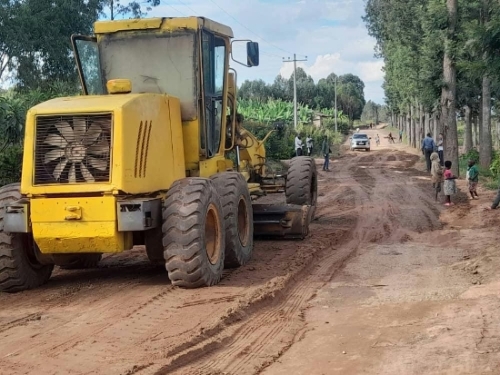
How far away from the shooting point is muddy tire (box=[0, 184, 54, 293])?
845cm

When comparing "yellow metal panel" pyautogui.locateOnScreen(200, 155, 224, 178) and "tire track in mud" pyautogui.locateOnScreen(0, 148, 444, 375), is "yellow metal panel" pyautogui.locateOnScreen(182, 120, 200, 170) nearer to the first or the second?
"yellow metal panel" pyautogui.locateOnScreen(200, 155, 224, 178)

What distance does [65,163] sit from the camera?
812 cm

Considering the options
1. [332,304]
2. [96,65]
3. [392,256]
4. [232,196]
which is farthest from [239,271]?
[96,65]

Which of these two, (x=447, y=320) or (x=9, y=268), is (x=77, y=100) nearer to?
(x=9, y=268)

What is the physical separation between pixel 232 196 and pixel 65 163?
2427 millimetres

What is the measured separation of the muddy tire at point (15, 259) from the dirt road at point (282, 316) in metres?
0.22

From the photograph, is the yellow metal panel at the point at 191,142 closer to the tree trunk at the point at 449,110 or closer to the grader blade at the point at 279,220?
the grader blade at the point at 279,220

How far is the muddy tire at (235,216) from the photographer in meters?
9.50

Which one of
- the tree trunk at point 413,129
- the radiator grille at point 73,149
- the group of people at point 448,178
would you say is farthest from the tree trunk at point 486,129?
the tree trunk at point 413,129

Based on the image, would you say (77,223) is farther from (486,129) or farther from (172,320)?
(486,129)

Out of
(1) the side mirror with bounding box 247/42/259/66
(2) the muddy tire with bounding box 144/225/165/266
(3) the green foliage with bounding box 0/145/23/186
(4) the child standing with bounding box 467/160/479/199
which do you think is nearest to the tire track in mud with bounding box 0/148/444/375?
(2) the muddy tire with bounding box 144/225/165/266

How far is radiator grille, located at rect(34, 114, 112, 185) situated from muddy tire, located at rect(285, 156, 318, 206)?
6.05m

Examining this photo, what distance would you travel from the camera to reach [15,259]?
27.8ft

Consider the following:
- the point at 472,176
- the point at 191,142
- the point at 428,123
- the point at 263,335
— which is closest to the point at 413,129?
the point at 428,123
